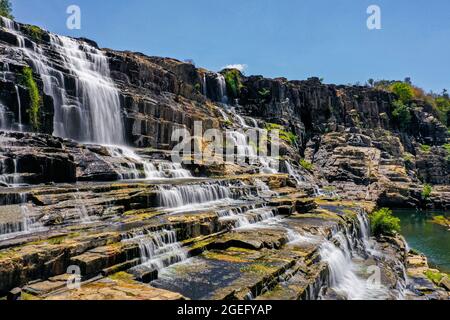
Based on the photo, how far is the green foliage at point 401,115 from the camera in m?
66.0

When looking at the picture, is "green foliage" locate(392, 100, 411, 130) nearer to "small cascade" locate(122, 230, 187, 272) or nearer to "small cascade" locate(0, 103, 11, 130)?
"small cascade" locate(0, 103, 11, 130)

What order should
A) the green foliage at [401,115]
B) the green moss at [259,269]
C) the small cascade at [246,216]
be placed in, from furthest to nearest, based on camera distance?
the green foliage at [401,115] → the small cascade at [246,216] → the green moss at [259,269]

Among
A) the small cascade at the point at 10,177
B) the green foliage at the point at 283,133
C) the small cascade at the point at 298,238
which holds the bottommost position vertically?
the small cascade at the point at 298,238

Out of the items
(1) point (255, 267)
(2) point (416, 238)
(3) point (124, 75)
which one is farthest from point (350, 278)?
(3) point (124, 75)

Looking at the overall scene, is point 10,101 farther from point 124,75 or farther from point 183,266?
point 183,266

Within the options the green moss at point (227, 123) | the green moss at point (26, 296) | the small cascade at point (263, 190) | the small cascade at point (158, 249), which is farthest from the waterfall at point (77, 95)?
the green moss at point (26, 296)

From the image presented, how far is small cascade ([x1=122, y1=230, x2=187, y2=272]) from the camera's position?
10.4 m

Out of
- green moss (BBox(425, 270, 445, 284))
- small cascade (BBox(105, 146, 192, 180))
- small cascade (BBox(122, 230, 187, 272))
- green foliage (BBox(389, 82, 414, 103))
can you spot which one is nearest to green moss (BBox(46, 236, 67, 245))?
small cascade (BBox(122, 230, 187, 272))

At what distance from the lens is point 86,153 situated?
2094 cm

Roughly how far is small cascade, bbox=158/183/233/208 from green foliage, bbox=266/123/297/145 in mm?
27908

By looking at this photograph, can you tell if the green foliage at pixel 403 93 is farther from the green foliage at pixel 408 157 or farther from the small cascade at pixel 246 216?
the small cascade at pixel 246 216

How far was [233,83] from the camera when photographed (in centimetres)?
5862

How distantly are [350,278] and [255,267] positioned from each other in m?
5.21

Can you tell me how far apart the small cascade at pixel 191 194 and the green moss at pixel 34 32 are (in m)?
20.8
